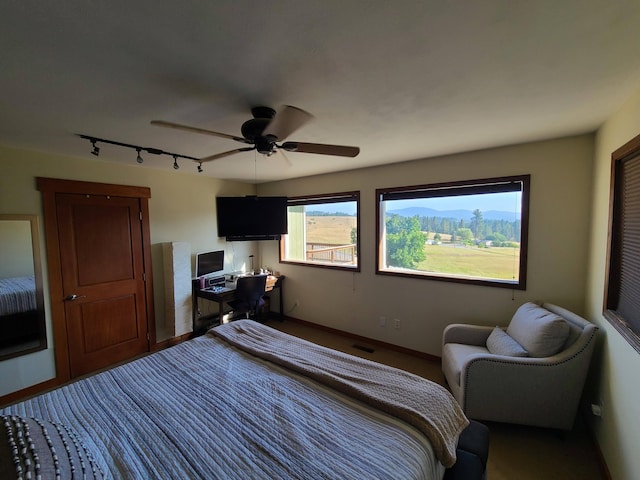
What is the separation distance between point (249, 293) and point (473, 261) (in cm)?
275

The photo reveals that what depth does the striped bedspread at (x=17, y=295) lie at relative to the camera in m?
A: 2.40

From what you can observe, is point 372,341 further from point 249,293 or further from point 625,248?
point 625,248

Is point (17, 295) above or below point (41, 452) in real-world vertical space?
above

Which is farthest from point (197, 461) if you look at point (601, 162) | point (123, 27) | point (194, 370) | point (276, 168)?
point (601, 162)

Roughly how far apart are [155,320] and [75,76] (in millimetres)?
2956

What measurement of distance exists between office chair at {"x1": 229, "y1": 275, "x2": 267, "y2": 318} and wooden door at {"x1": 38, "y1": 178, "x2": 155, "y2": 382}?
106 cm

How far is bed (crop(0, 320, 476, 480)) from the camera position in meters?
1.04

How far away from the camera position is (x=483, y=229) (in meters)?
2.84

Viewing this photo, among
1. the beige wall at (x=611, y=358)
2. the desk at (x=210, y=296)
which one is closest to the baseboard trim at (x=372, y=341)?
the desk at (x=210, y=296)

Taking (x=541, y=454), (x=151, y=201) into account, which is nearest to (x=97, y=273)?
(x=151, y=201)

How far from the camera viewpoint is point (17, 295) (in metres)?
2.47

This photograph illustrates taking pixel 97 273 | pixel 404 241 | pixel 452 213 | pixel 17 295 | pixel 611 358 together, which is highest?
pixel 452 213

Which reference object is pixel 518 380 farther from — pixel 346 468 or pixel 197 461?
pixel 197 461

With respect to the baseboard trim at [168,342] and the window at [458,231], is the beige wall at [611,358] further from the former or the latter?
the baseboard trim at [168,342]
